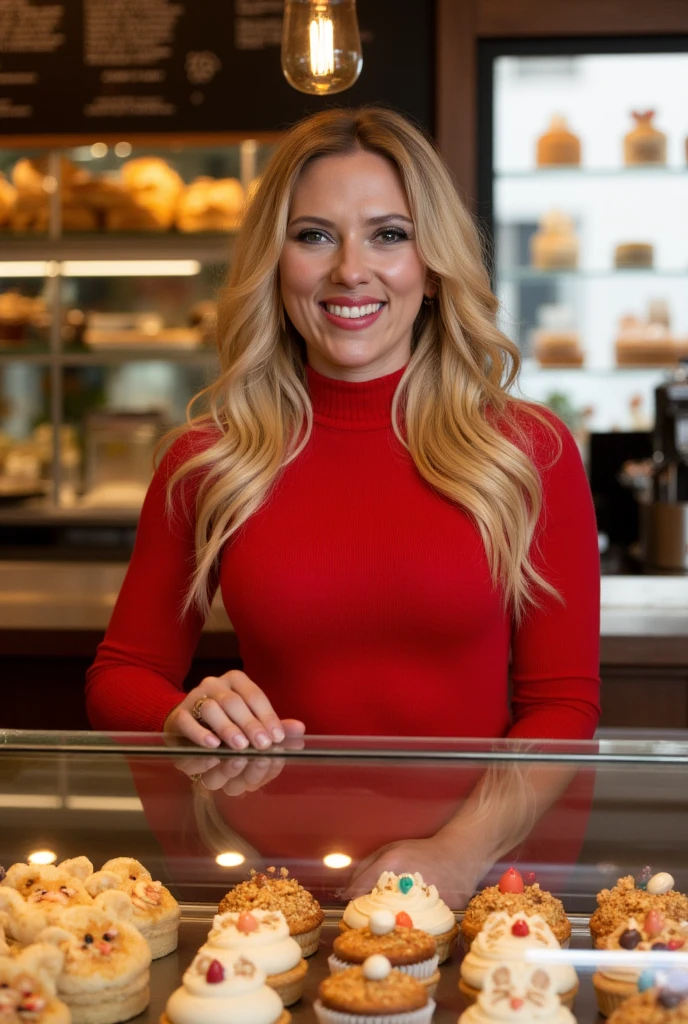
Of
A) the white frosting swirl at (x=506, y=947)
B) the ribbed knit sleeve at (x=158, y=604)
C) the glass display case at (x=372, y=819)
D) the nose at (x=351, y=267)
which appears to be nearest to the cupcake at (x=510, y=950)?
the white frosting swirl at (x=506, y=947)

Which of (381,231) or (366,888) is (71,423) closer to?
(381,231)

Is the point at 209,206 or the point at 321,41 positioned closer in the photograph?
the point at 321,41

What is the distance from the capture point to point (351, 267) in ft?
5.54

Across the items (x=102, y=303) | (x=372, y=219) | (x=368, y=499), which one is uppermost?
(x=102, y=303)

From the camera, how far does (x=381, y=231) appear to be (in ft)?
5.73

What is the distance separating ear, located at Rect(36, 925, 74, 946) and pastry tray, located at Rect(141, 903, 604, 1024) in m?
0.08

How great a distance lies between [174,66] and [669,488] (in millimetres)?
1907

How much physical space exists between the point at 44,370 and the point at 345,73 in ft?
9.58

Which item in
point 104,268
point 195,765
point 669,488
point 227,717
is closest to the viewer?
point 195,765

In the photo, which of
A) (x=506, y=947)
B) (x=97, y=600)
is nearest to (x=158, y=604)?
(x=506, y=947)

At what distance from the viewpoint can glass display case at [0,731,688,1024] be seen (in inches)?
46.3

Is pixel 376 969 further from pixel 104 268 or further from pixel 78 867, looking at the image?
pixel 104 268

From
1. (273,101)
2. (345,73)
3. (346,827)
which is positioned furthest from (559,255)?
(346,827)

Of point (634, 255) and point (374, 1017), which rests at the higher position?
point (634, 255)
